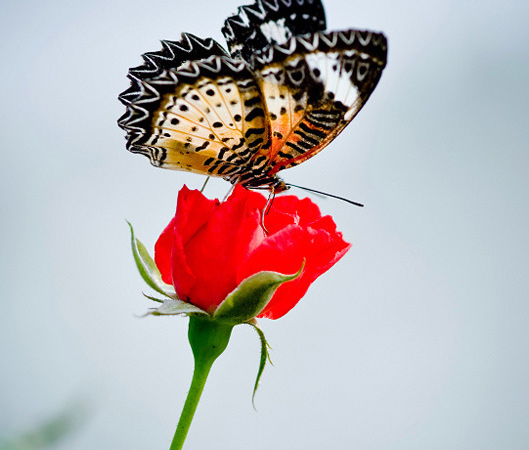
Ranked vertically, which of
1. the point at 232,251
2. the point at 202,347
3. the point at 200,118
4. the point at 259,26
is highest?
the point at 259,26

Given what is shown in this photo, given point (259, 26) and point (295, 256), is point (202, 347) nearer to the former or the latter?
point (295, 256)

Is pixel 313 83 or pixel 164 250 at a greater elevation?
pixel 313 83

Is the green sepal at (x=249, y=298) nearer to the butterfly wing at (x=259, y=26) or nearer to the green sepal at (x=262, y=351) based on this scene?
the green sepal at (x=262, y=351)

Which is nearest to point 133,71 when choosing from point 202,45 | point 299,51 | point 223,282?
point 202,45

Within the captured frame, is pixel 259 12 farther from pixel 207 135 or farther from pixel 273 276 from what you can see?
pixel 273 276

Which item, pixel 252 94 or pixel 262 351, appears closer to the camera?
pixel 262 351

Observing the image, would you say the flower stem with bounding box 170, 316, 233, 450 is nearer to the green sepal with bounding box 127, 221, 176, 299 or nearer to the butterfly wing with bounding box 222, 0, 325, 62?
the green sepal with bounding box 127, 221, 176, 299

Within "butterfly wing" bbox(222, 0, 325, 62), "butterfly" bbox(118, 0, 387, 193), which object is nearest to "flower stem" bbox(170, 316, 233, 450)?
"butterfly" bbox(118, 0, 387, 193)

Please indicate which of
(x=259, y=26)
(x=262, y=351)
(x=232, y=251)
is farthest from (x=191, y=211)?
(x=259, y=26)
